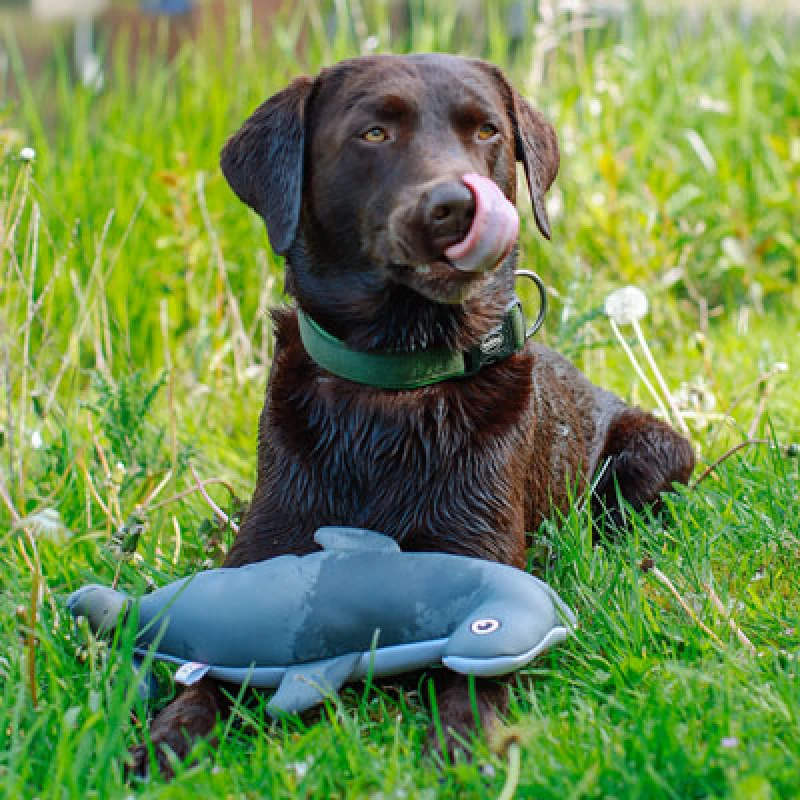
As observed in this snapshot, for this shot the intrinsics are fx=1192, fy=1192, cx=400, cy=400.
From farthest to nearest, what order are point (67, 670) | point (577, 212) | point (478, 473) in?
1. point (577, 212)
2. point (478, 473)
3. point (67, 670)

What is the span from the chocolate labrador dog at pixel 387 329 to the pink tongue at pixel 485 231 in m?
0.10

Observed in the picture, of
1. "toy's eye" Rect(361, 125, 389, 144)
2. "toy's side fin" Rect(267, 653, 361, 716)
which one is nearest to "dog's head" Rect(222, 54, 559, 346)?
"toy's eye" Rect(361, 125, 389, 144)

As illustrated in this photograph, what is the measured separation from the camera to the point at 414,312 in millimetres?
2871

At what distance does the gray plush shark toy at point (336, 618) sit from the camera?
2293 mm

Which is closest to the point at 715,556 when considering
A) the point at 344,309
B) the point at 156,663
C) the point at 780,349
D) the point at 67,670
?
the point at 344,309

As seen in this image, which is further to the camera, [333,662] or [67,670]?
[67,670]

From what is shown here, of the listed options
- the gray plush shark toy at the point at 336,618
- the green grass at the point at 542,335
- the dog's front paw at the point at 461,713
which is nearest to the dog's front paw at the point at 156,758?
the green grass at the point at 542,335

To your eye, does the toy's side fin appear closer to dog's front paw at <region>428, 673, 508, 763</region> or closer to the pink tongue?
dog's front paw at <region>428, 673, 508, 763</region>

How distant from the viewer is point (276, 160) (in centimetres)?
291

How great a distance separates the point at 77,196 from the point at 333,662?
11.2 ft

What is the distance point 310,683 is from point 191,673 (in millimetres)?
276

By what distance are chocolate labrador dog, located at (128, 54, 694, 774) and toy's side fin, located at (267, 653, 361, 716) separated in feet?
1.43

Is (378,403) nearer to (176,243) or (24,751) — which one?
(24,751)

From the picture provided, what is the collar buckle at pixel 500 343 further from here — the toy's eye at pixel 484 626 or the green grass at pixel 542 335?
the toy's eye at pixel 484 626
